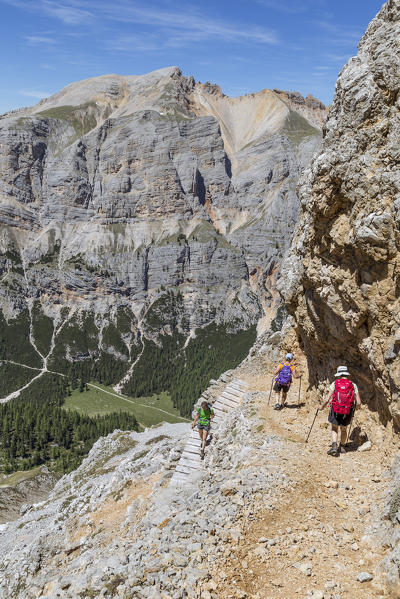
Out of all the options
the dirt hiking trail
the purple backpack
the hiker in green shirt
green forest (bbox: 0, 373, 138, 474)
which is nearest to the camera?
the dirt hiking trail

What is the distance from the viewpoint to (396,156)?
747 inches

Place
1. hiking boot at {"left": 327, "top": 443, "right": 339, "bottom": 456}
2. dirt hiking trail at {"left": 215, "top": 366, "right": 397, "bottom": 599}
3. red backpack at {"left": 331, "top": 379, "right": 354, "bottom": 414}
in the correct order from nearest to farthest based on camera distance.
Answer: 1. dirt hiking trail at {"left": 215, "top": 366, "right": 397, "bottom": 599}
2. red backpack at {"left": 331, "top": 379, "right": 354, "bottom": 414}
3. hiking boot at {"left": 327, "top": 443, "right": 339, "bottom": 456}

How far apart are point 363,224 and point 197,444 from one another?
19.7 meters

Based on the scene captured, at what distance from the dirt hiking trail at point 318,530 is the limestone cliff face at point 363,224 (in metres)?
2.62

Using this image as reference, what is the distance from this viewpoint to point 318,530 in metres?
15.4

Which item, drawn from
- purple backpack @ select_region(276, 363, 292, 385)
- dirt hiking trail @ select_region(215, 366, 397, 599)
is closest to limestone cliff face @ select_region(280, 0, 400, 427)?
purple backpack @ select_region(276, 363, 292, 385)

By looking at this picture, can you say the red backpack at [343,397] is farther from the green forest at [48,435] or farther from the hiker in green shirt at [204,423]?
the green forest at [48,435]

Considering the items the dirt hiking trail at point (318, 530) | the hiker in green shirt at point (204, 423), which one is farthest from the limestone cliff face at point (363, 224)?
the hiker in green shirt at point (204, 423)

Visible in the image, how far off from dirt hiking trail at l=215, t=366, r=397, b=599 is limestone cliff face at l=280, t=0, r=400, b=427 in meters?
2.62

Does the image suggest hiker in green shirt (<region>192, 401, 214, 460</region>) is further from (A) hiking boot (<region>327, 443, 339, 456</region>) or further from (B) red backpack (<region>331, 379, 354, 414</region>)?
(B) red backpack (<region>331, 379, 354, 414</region>)

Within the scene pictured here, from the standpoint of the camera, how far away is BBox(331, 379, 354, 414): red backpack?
20000 mm

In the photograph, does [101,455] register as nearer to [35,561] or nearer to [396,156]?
[35,561]

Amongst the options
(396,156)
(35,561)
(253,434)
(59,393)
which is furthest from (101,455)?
(59,393)

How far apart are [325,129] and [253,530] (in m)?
22.2
